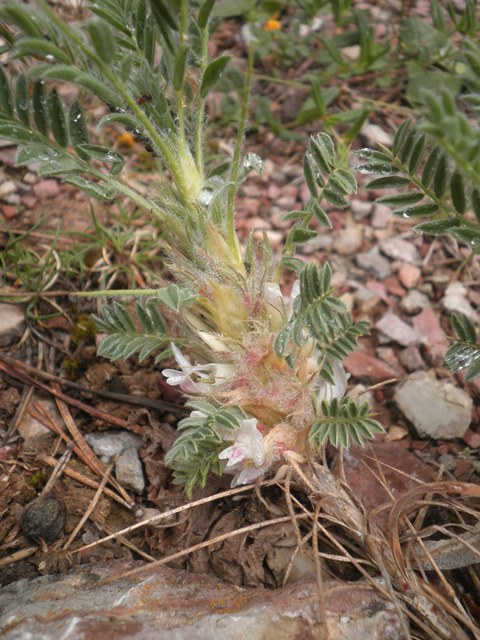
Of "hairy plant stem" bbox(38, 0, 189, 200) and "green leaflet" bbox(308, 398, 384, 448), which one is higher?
"hairy plant stem" bbox(38, 0, 189, 200)

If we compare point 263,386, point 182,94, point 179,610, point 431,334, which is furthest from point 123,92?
point 431,334

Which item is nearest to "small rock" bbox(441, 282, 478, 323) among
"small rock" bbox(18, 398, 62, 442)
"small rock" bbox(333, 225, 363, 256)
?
"small rock" bbox(333, 225, 363, 256)

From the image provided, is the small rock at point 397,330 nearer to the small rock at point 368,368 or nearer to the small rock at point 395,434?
the small rock at point 368,368

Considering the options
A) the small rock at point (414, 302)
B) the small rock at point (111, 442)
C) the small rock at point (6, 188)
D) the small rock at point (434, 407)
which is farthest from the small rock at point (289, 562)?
the small rock at point (6, 188)

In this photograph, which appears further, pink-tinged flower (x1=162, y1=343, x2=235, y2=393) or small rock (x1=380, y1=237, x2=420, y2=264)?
small rock (x1=380, y1=237, x2=420, y2=264)

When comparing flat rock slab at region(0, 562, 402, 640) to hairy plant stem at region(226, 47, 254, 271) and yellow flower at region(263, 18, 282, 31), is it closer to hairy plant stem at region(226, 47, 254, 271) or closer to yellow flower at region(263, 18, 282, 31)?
hairy plant stem at region(226, 47, 254, 271)

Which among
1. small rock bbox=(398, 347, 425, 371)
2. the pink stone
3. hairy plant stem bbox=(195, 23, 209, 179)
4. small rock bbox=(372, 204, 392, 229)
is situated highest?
hairy plant stem bbox=(195, 23, 209, 179)

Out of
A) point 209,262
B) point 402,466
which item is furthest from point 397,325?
point 209,262
